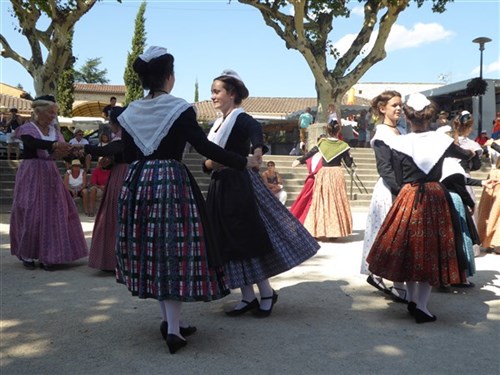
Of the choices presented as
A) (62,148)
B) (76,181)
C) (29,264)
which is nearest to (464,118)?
(62,148)

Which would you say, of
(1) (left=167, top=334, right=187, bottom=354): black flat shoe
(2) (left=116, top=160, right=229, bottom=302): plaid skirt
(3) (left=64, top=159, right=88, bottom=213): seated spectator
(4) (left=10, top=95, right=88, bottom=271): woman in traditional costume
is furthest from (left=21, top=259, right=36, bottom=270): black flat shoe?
(3) (left=64, top=159, right=88, bottom=213): seated spectator

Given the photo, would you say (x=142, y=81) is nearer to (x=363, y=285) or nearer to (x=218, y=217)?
(x=218, y=217)

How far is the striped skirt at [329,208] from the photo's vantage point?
805 cm

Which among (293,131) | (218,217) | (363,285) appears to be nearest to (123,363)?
(218,217)

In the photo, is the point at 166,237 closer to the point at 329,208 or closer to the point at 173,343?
the point at 173,343

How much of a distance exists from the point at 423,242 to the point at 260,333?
1234 mm

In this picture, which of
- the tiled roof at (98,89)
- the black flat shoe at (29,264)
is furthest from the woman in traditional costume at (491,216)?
the tiled roof at (98,89)

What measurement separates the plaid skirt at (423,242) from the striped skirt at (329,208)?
408cm

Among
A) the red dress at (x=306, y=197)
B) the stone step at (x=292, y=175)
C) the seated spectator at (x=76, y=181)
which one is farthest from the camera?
the stone step at (x=292, y=175)

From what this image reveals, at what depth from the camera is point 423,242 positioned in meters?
3.83

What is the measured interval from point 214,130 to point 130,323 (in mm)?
1469

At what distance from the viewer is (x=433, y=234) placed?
12.6 ft

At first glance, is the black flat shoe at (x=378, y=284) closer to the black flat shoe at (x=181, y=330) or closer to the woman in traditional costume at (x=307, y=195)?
the black flat shoe at (x=181, y=330)

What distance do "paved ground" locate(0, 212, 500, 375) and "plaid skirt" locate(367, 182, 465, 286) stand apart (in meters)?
0.35
